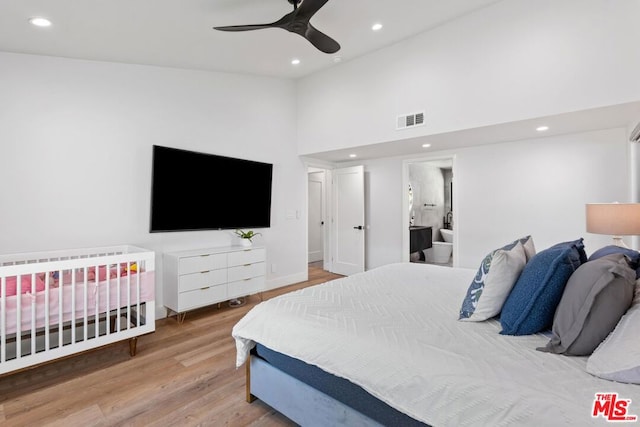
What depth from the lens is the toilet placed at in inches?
259

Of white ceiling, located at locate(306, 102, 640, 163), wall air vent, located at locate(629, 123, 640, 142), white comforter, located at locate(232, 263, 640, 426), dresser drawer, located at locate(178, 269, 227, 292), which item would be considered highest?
white ceiling, located at locate(306, 102, 640, 163)

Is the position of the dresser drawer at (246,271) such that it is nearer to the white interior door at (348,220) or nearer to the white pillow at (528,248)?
the white interior door at (348,220)

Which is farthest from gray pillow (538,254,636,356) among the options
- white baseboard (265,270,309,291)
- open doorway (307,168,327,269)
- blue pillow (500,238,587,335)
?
open doorway (307,168,327,269)

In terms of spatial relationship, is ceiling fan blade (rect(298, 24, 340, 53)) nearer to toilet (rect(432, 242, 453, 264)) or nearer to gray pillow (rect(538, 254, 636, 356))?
gray pillow (rect(538, 254, 636, 356))

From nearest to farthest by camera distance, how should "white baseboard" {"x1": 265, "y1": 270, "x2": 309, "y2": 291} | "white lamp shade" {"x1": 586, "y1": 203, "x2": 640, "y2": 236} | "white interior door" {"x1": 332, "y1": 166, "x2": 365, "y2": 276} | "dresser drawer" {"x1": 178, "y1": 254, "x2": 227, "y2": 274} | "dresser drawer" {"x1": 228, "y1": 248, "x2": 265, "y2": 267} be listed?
"white lamp shade" {"x1": 586, "y1": 203, "x2": 640, "y2": 236}
"dresser drawer" {"x1": 178, "y1": 254, "x2": 227, "y2": 274}
"dresser drawer" {"x1": 228, "y1": 248, "x2": 265, "y2": 267}
"white baseboard" {"x1": 265, "y1": 270, "x2": 309, "y2": 291}
"white interior door" {"x1": 332, "y1": 166, "x2": 365, "y2": 276}

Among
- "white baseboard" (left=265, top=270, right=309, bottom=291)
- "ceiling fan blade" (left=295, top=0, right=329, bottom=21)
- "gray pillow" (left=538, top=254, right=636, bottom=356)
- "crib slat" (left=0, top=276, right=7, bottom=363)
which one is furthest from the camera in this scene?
"white baseboard" (left=265, top=270, right=309, bottom=291)

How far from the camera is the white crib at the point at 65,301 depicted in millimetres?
2084

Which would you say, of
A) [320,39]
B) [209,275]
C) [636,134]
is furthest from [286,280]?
[636,134]

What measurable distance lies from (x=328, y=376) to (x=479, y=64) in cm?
332

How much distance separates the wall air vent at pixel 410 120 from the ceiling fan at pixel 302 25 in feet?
4.55

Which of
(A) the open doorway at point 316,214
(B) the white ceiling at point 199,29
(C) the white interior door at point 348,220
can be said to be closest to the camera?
(B) the white ceiling at point 199,29

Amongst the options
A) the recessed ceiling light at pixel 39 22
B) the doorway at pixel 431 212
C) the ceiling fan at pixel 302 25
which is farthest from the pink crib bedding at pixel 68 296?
the doorway at pixel 431 212

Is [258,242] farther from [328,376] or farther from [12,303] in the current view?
[328,376]

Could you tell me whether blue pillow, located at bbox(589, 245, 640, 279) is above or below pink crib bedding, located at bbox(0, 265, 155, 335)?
above
